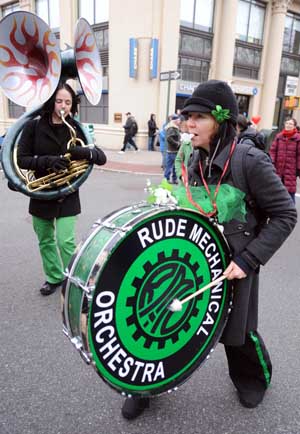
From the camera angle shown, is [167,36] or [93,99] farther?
[167,36]

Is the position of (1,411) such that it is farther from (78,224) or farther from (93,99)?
(78,224)

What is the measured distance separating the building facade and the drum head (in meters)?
10.5

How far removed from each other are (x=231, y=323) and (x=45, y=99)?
2073mm

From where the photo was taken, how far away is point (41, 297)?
325 centimetres

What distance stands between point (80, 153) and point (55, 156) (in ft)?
0.68

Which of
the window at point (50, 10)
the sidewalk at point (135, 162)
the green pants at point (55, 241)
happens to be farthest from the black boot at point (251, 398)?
the window at point (50, 10)

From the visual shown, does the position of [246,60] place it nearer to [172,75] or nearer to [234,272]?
[172,75]

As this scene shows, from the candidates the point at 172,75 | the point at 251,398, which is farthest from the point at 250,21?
the point at 251,398

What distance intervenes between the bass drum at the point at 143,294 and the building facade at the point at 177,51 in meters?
10.6

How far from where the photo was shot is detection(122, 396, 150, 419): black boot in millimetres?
1971

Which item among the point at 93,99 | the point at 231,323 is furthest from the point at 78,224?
the point at 231,323

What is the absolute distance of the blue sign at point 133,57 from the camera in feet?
46.6

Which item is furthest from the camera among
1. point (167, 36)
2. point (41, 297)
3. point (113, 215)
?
point (167, 36)

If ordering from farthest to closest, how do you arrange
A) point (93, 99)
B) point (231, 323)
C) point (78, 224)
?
point (78, 224), point (93, 99), point (231, 323)
